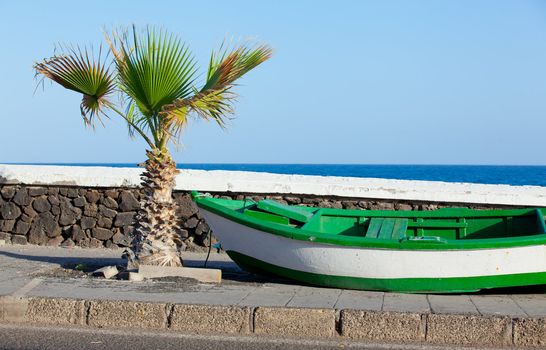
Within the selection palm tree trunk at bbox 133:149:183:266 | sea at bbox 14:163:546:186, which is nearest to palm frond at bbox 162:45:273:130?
palm tree trunk at bbox 133:149:183:266

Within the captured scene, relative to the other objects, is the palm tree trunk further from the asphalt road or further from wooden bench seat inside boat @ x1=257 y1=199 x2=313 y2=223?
the asphalt road

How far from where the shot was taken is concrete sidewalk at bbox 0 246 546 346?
23.2 ft

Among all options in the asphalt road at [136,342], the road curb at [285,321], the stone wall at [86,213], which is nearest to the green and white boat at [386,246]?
the road curb at [285,321]

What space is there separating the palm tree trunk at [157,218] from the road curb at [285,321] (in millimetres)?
1757

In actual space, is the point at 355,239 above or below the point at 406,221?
below

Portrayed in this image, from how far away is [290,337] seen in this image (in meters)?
7.25

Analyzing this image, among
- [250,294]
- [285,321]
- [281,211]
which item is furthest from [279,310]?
[281,211]

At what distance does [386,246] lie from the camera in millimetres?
8297

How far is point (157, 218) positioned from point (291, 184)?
3.11 metres

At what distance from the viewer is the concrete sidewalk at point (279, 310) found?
Answer: 7.06m

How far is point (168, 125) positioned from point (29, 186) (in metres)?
4.16

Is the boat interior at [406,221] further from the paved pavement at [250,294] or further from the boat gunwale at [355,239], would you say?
the paved pavement at [250,294]

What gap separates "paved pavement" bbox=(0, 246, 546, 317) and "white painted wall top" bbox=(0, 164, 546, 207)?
2414mm

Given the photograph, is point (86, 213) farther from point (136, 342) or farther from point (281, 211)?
point (136, 342)
